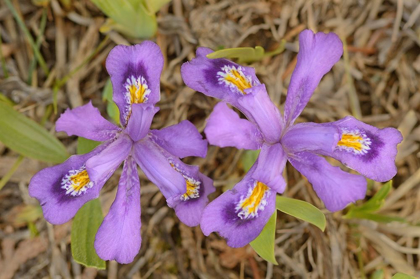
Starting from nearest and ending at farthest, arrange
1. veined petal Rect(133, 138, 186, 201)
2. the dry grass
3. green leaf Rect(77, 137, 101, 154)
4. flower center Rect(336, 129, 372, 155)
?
veined petal Rect(133, 138, 186, 201)
flower center Rect(336, 129, 372, 155)
green leaf Rect(77, 137, 101, 154)
the dry grass

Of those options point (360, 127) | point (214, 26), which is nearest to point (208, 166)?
point (214, 26)

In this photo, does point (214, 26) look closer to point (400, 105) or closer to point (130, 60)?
point (130, 60)

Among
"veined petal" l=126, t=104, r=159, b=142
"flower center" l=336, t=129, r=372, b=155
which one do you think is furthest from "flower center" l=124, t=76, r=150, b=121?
"flower center" l=336, t=129, r=372, b=155

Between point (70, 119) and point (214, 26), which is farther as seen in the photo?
point (214, 26)

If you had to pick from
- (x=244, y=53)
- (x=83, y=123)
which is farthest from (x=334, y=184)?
(x=83, y=123)

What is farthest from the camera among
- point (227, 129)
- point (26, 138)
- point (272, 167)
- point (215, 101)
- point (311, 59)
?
point (215, 101)

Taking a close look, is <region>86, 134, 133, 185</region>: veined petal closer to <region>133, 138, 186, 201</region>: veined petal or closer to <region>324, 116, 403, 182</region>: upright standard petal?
<region>133, 138, 186, 201</region>: veined petal

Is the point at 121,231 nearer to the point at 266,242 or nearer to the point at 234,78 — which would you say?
the point at 266,242
